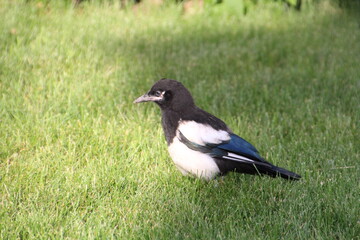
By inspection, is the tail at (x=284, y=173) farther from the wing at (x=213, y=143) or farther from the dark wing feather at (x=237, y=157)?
the wing at (x=213, y=143)

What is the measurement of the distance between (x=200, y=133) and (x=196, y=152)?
0.13 meters

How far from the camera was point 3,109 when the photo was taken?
4.70 meters

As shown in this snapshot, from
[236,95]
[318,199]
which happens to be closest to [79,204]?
[318,199]

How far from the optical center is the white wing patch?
3654 millimetres

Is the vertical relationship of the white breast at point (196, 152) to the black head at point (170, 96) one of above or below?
below

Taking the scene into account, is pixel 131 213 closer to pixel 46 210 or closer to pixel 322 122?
pixel 46 210

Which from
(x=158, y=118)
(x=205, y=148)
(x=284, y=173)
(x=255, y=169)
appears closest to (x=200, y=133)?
(x=205, y=148)

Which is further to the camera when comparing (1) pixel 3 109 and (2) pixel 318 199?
(1) pixel 3 109

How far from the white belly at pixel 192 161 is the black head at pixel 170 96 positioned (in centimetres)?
26

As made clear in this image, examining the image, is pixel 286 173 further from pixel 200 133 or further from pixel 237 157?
pixel 200 133

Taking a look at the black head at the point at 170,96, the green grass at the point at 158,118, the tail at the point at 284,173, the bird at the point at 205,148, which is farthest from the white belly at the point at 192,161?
the tail at the point at 284,173

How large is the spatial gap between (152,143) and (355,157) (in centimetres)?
154

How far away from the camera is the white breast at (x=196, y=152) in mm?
3662

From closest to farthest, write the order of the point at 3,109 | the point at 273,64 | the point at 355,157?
1. the point at 355,157
2. the point at 3,109
3. the point at 273,64
